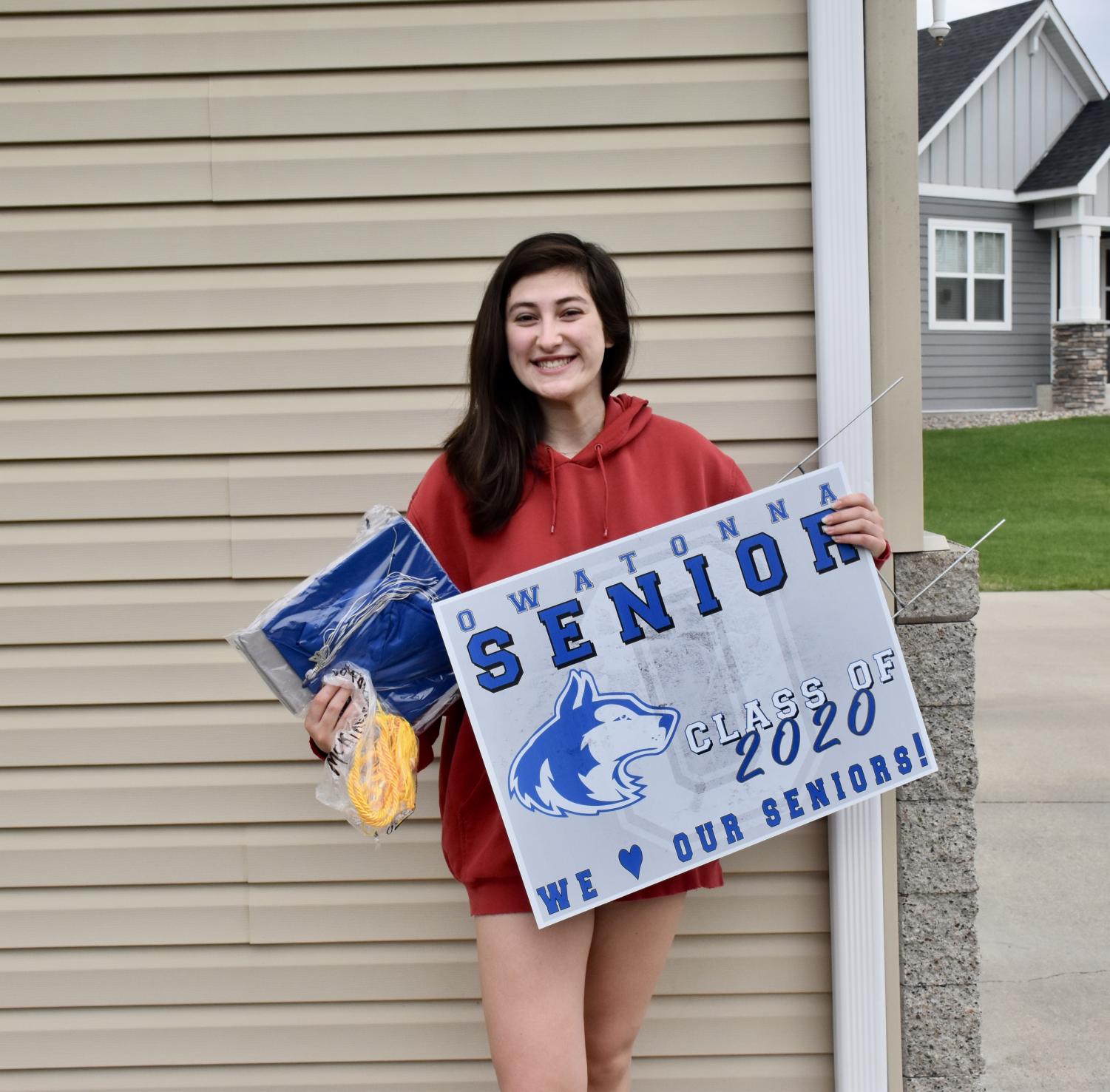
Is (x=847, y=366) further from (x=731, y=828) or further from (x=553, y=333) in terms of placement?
(x=731, y=828)

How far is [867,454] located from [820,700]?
659 millimetres

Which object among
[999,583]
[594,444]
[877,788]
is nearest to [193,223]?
[594,444]

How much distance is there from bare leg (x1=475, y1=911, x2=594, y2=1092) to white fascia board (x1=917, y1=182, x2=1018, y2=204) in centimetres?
1617

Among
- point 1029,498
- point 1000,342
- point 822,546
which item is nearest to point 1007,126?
point 1000,342

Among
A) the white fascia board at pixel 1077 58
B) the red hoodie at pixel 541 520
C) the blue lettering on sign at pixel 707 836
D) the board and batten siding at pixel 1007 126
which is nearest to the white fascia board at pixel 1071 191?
the board and batten siding at pixel 1007 126

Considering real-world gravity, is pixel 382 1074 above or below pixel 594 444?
below

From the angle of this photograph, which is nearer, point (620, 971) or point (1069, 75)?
point (620, 971)

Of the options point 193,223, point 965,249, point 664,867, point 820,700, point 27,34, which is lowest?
point 664,867

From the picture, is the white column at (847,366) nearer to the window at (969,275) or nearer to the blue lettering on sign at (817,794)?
the blue lettering on sign at (817,794)

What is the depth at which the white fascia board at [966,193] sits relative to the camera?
16.7 metres

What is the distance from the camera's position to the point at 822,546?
2141 millimetres

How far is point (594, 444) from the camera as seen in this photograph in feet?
6.81

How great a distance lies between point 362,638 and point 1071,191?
58.0 ft

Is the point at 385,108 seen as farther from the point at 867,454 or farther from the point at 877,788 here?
the point at 877,788
